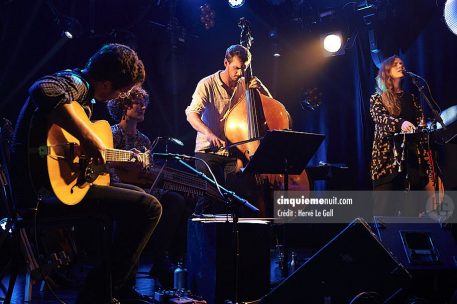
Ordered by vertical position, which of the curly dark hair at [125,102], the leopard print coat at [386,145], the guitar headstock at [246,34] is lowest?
the leopard print coat at [386,145]

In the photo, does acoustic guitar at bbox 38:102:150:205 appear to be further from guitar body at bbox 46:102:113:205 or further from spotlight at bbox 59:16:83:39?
spotlight at bbox 59:16:83:39

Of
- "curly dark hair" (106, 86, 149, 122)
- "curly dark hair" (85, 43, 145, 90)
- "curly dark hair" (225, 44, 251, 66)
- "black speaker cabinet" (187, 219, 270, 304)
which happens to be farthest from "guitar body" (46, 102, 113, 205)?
"curly dark hair" (225, 44, 251, 66)

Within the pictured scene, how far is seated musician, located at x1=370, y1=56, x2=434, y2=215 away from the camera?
516 cm

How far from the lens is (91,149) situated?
2.53 meters

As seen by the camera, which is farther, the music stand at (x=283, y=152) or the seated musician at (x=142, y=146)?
the seated musician at (x=142, y=146)

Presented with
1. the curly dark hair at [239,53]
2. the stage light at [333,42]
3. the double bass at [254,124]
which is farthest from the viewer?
the stage light at [333,42]

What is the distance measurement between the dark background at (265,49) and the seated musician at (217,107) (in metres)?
2.01

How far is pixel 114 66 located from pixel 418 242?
2686 mm

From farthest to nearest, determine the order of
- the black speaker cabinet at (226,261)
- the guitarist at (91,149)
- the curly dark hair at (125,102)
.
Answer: the curly dark hair at (125,102) < the black speaker cabinet at (226,261) < the guitarist at (91,149)

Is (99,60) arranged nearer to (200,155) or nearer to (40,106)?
(40,106)

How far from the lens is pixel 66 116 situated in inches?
95.9

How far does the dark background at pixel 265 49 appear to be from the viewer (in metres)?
5.86

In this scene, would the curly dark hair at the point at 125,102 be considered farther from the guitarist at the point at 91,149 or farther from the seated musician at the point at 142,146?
the guitarist at the point at 91,149

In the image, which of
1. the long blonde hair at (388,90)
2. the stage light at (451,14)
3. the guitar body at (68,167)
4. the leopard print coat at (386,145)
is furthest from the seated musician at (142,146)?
the stage light at (451,14)
